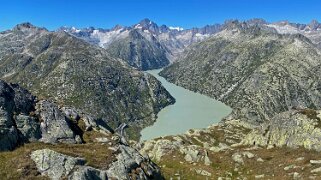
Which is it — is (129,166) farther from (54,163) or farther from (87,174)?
(54,163)

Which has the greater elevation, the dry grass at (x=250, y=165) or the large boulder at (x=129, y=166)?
the large boulder at (x=129, y=166)

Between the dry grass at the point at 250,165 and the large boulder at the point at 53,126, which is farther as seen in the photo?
the dry grass at the point at 250,165

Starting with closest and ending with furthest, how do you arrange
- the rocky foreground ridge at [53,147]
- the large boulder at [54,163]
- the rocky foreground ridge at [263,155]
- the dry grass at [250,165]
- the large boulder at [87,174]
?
the large boulder at [87,174] < the large boulder at [54,163] < the rocky foreground ridge at [53,147] < the dry grass at [250,165] < the rocky foreground ridge at [263,155]

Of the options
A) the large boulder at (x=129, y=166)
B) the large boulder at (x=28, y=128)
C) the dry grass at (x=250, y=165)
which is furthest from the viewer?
the dry grass at (x=250, y=165)

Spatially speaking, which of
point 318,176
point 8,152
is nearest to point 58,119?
point 8,152

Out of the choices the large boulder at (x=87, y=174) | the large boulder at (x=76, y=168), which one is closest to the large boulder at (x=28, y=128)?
the large boulder at (x=76, y=168)

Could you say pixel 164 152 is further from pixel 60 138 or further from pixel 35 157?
pixel 35 157

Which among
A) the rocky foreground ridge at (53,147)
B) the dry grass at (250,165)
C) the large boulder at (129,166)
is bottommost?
the dry grass at (250,165)

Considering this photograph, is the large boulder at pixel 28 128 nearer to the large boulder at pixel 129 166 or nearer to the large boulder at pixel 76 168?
the large boulder at pixel 76 168

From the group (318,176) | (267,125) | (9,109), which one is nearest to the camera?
(9,109)
